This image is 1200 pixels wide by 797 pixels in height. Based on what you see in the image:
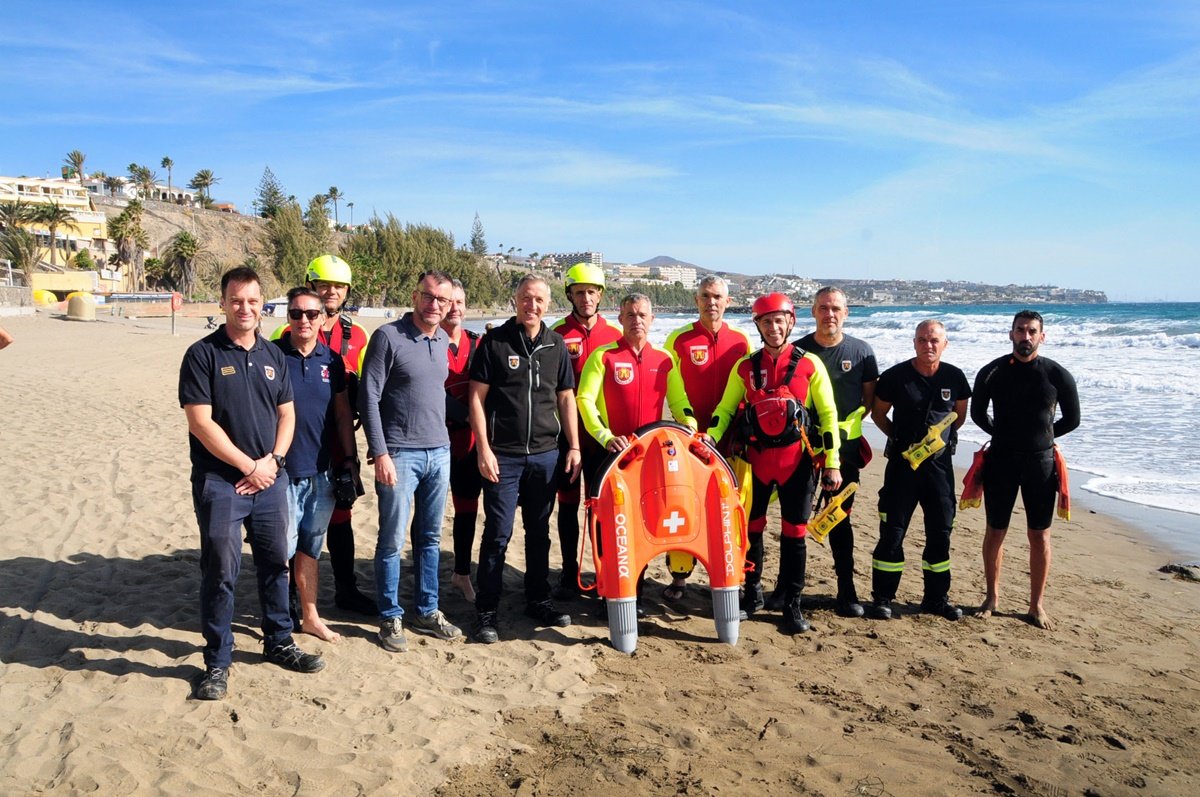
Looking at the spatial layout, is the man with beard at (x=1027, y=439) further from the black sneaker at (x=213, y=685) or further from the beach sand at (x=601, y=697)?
the black sneaker at (x=213, y=685)

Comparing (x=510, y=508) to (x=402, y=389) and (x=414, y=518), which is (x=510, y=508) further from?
(x=402, y=389)

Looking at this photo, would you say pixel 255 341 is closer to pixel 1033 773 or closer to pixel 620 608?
pixel 620 608

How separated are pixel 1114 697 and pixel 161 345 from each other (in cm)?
2796

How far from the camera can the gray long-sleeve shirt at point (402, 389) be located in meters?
4.37

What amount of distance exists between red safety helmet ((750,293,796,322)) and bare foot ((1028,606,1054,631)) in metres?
2.52

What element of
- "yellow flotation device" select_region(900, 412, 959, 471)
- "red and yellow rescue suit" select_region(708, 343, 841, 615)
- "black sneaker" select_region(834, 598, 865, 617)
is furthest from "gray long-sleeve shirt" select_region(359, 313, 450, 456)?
"yellow flotation device" select_region(900, 412, 959, 471)

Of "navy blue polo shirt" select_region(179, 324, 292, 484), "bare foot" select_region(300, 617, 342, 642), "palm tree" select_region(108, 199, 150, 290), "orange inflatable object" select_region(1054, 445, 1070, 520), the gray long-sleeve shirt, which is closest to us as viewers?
"navy blue polo shirt" select_region(179, 324, 292, 484)

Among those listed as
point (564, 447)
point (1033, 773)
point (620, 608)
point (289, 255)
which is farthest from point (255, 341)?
point (289, 255)

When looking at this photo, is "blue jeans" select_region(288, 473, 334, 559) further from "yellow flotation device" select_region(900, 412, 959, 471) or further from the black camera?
"yellow flotation device" select_region(900, 412, 959, 471)

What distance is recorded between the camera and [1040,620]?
17.0ft

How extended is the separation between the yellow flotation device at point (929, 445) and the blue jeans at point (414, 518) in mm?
2975

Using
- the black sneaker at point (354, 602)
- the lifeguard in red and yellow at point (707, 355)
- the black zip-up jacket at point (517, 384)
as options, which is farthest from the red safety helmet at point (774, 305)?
the black sneaker at point (354, 602)

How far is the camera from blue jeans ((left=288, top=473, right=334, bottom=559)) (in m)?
4.31

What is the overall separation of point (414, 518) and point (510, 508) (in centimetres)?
56
